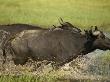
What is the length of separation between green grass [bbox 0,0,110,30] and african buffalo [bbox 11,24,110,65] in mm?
3609

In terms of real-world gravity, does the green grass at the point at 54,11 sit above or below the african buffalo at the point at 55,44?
below

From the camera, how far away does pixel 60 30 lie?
11.4 metres

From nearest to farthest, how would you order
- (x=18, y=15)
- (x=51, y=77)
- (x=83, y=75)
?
1. (x=51, y=77)
2. (x=83, y=75)
3. (x=18, y=15)

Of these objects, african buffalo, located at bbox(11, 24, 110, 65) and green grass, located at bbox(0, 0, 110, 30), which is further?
green grass, located at bbox(0, 0, 110, 30)

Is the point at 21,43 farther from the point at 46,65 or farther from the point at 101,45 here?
the point at 101,45

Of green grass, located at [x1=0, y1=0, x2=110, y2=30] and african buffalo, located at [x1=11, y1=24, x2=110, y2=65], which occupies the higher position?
african buffalo, located at [x1=11, y1=24, x2=110, y2=65]

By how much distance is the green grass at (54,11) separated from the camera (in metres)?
15.2

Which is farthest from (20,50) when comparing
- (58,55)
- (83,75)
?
(83,75)

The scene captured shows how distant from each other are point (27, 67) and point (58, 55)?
3.05 ft

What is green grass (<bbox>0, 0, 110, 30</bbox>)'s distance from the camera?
15203 millimetres

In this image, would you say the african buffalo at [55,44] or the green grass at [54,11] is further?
the green grass at [54,11]

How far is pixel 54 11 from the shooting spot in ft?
51.1

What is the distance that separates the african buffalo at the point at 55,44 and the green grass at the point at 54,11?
3.61m

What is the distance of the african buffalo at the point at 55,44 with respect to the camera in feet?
36.9
